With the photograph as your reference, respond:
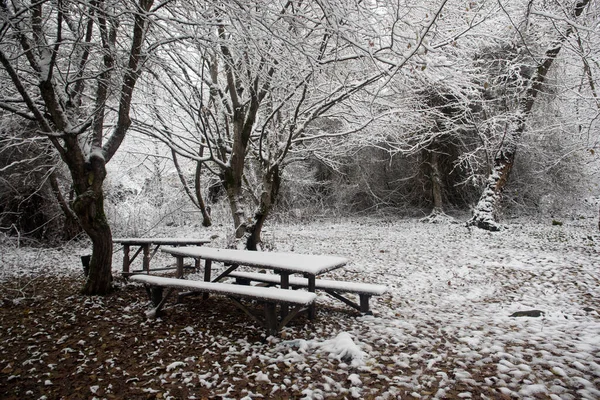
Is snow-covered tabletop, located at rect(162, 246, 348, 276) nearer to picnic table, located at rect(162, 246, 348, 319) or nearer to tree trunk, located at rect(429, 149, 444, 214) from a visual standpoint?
picnic table, located at rect(162, 246, 348, 319)

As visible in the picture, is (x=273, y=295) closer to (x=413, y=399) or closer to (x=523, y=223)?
(x=413, y=399)

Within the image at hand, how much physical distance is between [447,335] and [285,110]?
7.10m

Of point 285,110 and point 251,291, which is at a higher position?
point 285,110

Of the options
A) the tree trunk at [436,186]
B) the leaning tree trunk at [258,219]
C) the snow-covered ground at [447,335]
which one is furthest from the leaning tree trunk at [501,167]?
the leaning tree trunk at [258,219]

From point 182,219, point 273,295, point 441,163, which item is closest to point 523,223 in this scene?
point 441,163

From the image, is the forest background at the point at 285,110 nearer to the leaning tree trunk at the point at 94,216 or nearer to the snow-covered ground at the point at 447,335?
the leaning tree trunk at the point at 94,216

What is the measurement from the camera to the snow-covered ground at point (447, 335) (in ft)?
9.58

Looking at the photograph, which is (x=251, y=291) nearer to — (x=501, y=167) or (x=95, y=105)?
(x=95, y=105)

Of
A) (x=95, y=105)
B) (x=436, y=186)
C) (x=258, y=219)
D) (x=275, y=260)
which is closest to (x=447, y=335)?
(x=275, y=260)

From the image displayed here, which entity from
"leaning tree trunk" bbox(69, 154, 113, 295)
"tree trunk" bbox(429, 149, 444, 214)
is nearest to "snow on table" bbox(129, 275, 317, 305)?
"leaning tree trunk" bbox(69, 154, 113, 295)

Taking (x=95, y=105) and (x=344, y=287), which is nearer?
(x=344, y=287)

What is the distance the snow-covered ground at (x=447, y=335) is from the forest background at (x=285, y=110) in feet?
9.05

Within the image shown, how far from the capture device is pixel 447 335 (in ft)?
13.1

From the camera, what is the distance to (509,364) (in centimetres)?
320
